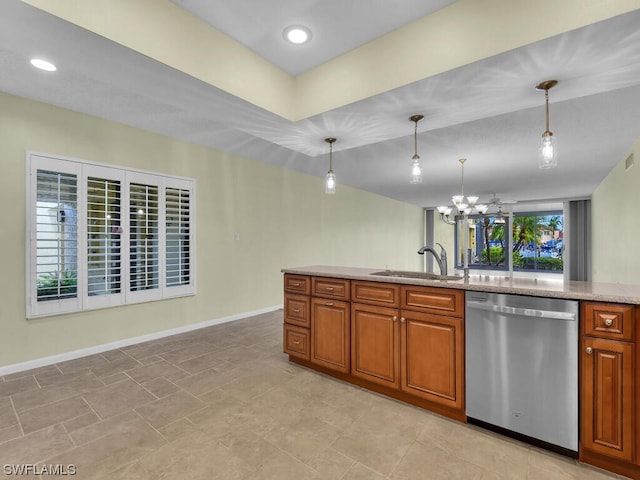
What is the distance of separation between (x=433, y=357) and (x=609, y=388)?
922 mm

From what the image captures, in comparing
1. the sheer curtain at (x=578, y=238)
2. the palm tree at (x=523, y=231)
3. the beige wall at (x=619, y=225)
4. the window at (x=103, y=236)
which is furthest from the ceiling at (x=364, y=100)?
the palm tree at (x=523, y=231)

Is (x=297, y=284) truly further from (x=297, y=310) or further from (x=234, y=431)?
(x=234, y=431)

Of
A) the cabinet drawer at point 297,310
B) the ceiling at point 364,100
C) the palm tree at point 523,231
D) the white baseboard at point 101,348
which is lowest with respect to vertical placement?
the white baseboard at point 101,348

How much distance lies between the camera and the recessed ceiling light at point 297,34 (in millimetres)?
2232

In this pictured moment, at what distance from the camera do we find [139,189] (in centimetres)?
377

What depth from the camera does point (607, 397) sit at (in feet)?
5.29

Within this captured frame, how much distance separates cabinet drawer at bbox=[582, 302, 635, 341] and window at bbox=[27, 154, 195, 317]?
425cm

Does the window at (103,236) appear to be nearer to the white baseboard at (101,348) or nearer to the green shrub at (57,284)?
the green shrub at (57,284)

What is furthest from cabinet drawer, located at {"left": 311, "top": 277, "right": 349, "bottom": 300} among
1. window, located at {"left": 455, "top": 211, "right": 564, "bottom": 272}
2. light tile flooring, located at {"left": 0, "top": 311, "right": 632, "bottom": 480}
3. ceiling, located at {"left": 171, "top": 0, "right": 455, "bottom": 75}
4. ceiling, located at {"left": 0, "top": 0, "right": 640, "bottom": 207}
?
window, located at {"left": 455, "top": 211, "right": 564, "bottom": 272}

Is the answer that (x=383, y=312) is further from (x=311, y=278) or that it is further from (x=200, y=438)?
(x=200, y=438)

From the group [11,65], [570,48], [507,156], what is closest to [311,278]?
[570,48]

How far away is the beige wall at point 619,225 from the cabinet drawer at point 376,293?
3.48 m

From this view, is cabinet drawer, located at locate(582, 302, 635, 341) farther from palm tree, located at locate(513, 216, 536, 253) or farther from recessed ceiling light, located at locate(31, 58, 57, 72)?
palm tree, located at locate(513, 216, 536, 253)

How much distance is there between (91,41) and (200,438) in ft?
8.42
